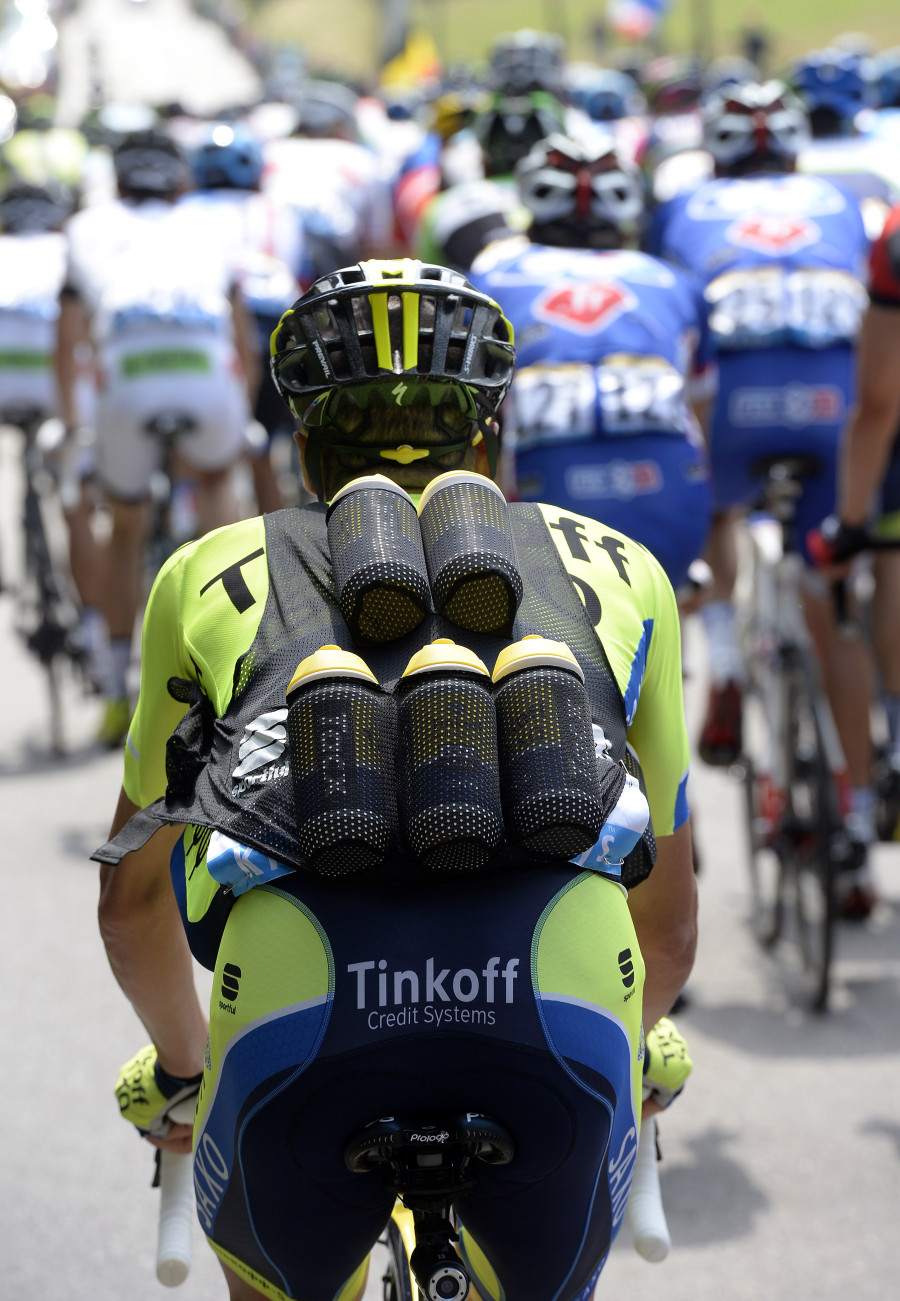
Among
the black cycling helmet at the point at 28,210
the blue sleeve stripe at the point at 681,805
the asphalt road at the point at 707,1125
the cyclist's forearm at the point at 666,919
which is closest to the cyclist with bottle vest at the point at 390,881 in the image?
the blue sleeve stripe at the point at 681,805

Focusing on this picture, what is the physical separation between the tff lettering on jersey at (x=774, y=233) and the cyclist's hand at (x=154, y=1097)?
4269 millimetres

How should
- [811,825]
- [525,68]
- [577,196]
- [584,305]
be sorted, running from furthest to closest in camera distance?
1. [525,68]
2. [811,825]
3. [577,196]
4. [584,305]

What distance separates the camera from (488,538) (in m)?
2.08

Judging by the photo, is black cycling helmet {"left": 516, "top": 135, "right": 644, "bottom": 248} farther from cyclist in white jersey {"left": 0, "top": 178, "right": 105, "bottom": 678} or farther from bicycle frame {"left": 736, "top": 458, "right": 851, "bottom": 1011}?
cyclist in white jersey {"left": 0, "top": 178, "right": 105, "bottom": 678}

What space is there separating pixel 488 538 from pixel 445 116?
8464mm

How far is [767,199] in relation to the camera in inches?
247

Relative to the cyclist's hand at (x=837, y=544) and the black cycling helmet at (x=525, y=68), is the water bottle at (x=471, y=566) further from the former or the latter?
the black cycling helmet at (x=525, y=68)

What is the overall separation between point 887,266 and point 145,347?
3.36m

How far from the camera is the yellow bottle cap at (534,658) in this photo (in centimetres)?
197

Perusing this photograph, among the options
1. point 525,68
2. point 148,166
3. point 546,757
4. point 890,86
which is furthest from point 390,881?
point 525,68

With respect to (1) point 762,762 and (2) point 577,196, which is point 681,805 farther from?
(1) point 762,762

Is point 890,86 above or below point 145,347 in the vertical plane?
above

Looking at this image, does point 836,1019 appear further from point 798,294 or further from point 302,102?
point 302,102

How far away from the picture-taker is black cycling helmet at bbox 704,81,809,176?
6.51 metres
